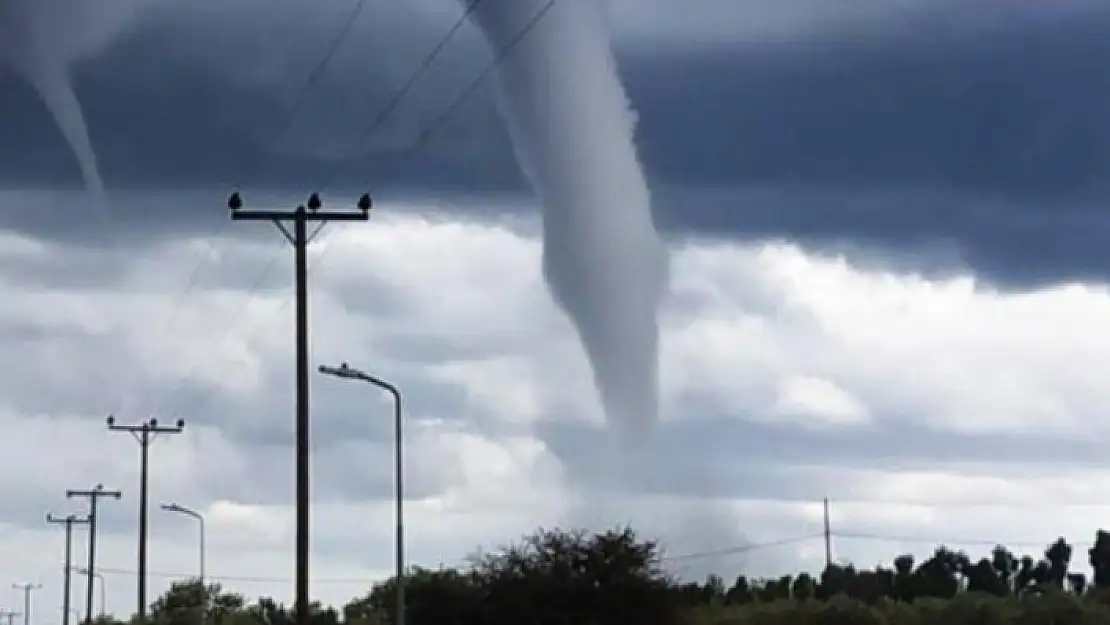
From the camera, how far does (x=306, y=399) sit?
240 feet

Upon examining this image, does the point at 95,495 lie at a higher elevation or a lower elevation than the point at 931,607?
higher

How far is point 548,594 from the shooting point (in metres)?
97.6

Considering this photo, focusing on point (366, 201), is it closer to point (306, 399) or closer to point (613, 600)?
point (306, 399)

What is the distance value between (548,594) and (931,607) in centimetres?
3600

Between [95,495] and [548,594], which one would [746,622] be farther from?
[95,495]

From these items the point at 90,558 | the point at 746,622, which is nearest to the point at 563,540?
the point at 746,622

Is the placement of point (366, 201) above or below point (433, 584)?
above

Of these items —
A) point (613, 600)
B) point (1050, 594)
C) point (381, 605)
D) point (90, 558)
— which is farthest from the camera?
point (90, 558)

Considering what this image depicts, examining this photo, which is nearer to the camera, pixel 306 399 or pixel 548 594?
pixel 306 399

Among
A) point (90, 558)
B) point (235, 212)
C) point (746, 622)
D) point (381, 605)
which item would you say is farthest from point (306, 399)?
point (90, 558)

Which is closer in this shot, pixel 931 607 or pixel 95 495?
pixel 931 607

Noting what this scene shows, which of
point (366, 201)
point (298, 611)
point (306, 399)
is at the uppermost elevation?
point (366, 201)

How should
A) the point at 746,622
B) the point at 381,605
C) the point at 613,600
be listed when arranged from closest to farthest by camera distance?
1. the point at 613,600
2. the point at 746,622
3. the point at 381,605

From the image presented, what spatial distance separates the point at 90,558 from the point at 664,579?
76326 mm
